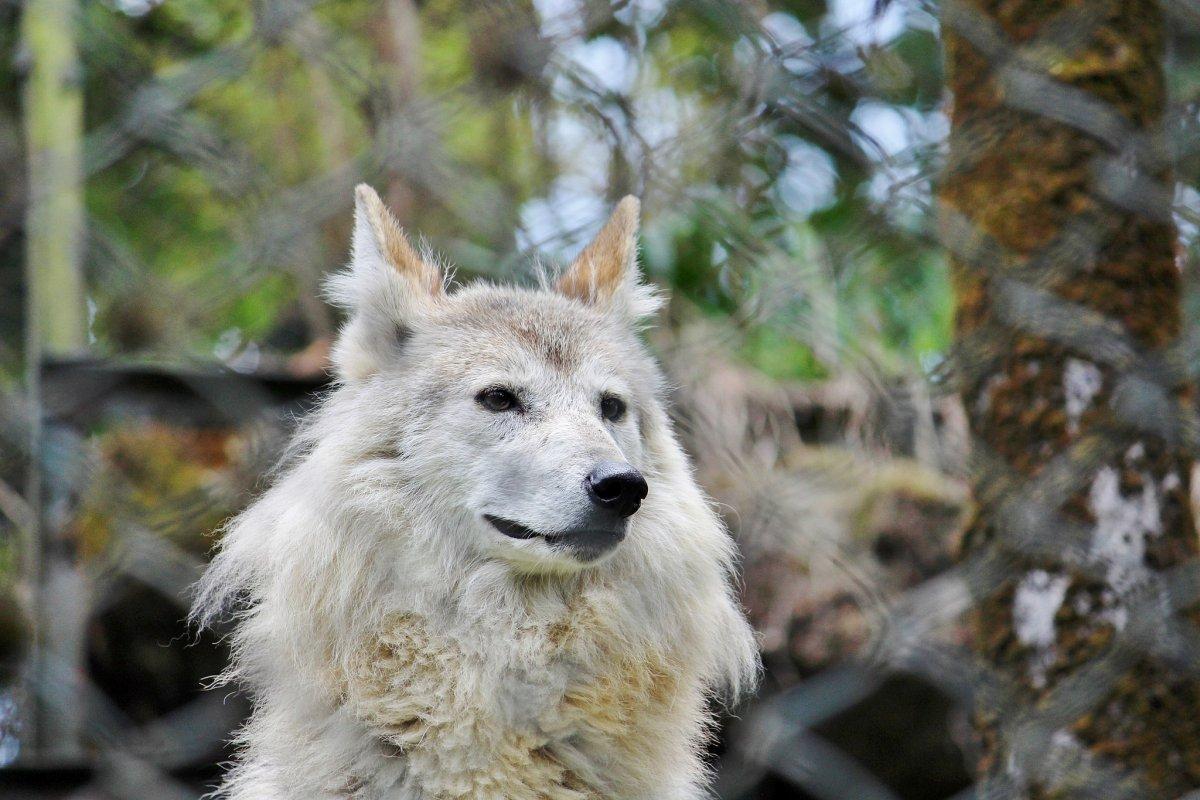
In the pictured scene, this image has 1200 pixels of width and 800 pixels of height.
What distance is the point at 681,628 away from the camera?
2.06m

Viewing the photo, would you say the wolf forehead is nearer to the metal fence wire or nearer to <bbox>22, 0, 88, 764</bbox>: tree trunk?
the metal fence wire

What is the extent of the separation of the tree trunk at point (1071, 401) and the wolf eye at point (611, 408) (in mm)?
780

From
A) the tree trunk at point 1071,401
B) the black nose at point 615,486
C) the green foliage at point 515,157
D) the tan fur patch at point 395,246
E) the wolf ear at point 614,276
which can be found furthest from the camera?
the wolf ear at point 614,276

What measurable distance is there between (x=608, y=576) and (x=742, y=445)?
1586mm

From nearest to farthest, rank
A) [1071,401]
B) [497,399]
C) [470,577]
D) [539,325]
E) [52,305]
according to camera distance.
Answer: [52,305] < [470,577] < [497,399] < [539,325] < [1071,401]

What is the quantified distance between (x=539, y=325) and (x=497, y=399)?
20 centimetres

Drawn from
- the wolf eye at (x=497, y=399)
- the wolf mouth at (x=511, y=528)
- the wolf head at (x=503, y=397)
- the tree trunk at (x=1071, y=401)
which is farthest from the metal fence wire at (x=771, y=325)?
the wolf mouth at (x=511, y=528)

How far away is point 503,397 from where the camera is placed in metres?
2.08

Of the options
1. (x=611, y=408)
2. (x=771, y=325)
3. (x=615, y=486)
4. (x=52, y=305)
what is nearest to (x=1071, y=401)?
(x=771, y=325)

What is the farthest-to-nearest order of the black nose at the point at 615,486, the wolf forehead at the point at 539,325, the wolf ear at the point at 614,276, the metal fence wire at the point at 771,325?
the wolf ear at the point at 614,276
the wolf forehead at the point at 539,325
the black nose at the point at 615,486
the metal fence wire at the point at 771,325

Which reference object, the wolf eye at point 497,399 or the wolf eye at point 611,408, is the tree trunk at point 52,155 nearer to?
the wolf eye at point 497,399

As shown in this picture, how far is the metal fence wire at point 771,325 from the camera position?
1694mm

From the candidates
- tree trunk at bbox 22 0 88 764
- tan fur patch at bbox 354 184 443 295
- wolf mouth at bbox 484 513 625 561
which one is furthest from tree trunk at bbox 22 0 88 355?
wolf mouth at bbox 484 513 625 561

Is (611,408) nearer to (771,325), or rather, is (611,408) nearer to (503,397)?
(503,397)
